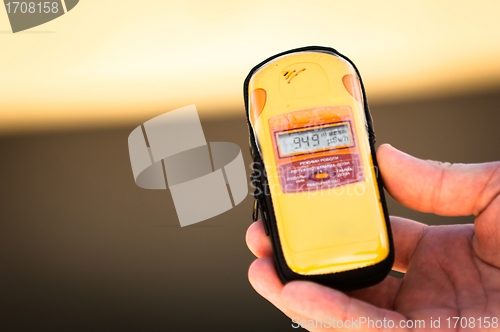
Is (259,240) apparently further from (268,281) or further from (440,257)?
(440,257)

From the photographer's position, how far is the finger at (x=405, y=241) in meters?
1.12

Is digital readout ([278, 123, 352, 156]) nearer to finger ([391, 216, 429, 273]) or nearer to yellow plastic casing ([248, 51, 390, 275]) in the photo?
yellow plastic casing ([248, 51, 390, 275])

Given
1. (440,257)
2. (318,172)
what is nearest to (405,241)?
(440,257)

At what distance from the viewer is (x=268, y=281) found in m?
0.98

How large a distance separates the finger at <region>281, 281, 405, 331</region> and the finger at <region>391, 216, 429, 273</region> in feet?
0.84

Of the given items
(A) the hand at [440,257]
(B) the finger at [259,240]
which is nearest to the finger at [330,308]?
(A) the hand at [440,257]

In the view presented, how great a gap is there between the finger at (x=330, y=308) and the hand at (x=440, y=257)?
0.06ft

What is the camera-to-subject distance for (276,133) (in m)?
1.04

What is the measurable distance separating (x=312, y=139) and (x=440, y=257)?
1.23 feet

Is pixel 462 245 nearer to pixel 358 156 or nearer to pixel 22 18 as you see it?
pixel 358 156

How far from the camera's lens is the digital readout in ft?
3.37

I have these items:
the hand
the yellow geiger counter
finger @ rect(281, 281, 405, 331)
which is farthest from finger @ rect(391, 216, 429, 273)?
finger @ rect(281, 281, 405, 331)

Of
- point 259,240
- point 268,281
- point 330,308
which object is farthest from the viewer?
point 259,240

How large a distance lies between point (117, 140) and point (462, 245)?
1312 mm
